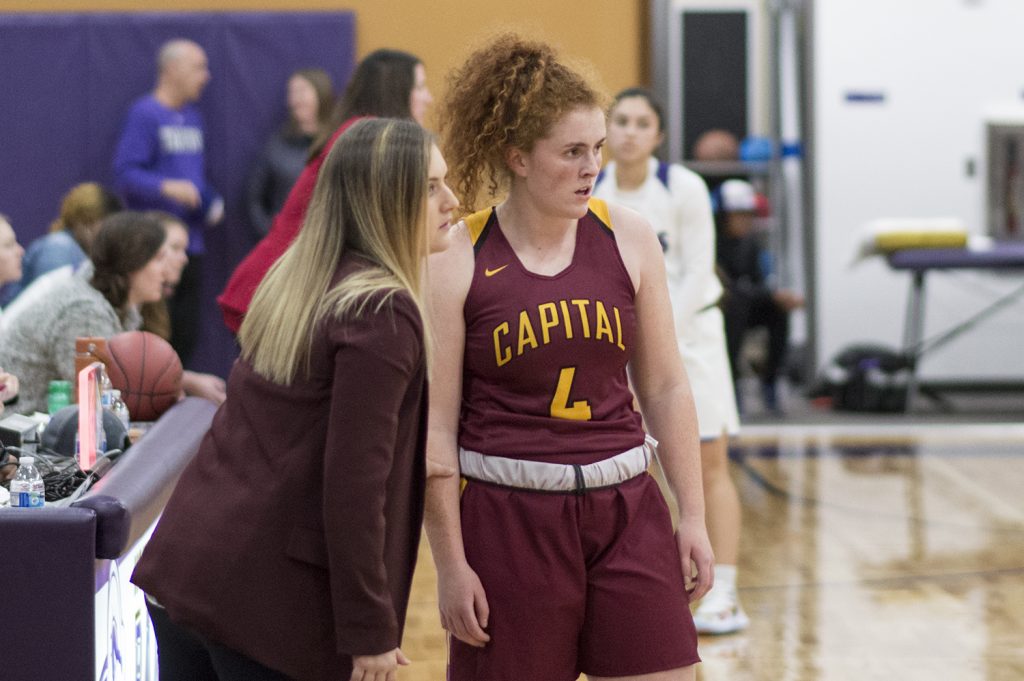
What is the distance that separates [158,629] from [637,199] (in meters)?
2.66

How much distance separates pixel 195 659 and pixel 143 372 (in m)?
1.79

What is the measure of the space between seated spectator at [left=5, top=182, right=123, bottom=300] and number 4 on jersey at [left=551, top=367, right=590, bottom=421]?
3815 millimetres

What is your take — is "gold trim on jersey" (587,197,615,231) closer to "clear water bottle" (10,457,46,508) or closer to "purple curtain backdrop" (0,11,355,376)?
"clear water bottle" (10,457,46,508)

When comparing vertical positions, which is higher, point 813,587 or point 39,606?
point 39,606

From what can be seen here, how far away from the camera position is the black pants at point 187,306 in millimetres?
7020

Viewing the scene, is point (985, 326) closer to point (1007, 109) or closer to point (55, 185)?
point (1007, 109)

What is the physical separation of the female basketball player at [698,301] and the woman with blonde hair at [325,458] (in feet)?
7.81

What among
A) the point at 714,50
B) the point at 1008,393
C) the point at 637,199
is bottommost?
the point at 1008,393

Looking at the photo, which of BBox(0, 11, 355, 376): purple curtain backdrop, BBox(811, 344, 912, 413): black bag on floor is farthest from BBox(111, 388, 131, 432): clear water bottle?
BBox(811, 344, 912, 413): black bag on floor

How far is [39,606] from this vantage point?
2.52 m

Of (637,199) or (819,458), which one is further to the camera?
(819,458)

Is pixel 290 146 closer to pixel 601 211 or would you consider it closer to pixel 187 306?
pixel 187 306

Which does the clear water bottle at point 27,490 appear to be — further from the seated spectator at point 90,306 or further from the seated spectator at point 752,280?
the seated spectator at point 752,280

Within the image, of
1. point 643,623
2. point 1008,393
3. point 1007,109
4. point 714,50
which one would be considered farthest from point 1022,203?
point 643,623
